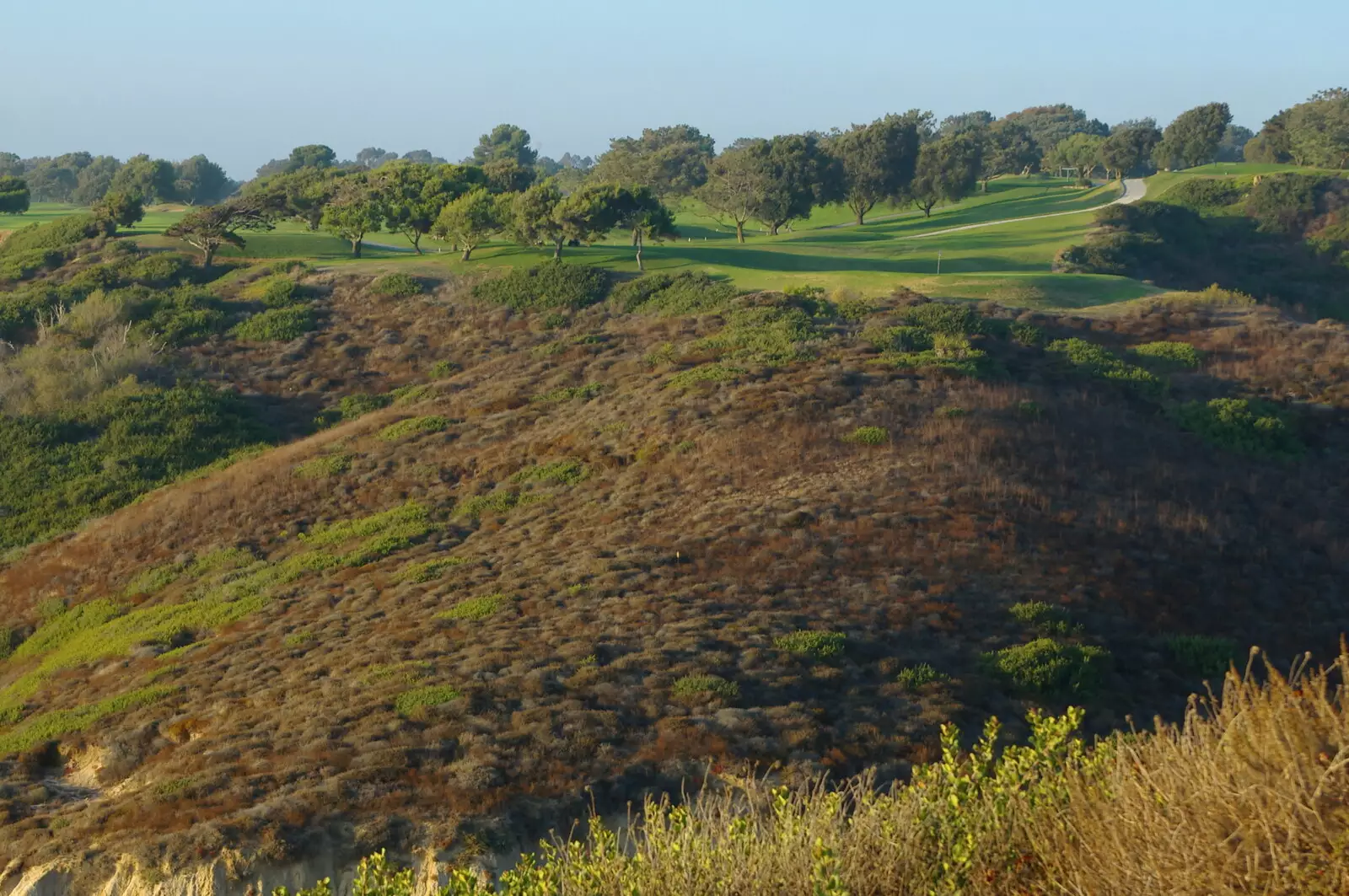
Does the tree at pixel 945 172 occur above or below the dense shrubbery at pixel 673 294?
above

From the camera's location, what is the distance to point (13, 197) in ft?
263

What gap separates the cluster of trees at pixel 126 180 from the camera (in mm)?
100500

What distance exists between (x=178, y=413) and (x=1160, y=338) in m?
34.3

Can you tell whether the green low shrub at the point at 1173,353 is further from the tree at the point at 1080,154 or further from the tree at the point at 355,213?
the tree at the point at 1080,154

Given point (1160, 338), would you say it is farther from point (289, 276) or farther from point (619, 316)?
point (289, 276)

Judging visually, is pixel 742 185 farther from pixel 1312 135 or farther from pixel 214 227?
pixel 1312 135

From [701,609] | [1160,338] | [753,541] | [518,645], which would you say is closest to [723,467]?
[753,541]

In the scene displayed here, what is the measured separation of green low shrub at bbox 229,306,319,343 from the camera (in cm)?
4681

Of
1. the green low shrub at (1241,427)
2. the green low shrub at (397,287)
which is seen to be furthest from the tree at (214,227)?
the green low shrub at (1241,427)

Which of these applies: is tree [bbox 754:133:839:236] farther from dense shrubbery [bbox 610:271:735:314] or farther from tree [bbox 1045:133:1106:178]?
tree [bbox 1045:133:1106:178]

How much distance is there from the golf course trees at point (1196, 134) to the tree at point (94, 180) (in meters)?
97.9

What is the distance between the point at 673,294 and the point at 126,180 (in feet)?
248

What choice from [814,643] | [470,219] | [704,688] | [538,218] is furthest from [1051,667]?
[470,219]

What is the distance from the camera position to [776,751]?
14.2 m
